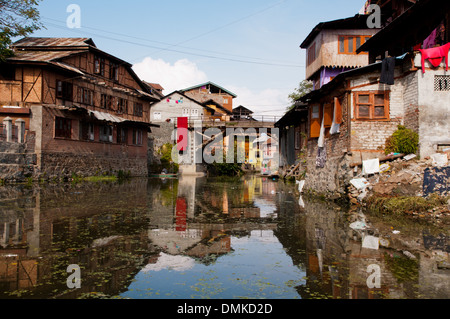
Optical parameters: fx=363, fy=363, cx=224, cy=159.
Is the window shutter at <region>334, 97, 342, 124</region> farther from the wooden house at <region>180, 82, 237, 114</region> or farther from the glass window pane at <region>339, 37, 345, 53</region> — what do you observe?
the wooden house at <region>180, 82, 237, 114</region>

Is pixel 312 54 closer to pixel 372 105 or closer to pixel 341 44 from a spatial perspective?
pixel 341 44

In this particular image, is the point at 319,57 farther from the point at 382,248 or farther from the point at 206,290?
the point at 206,290

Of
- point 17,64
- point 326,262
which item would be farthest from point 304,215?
point 17,64

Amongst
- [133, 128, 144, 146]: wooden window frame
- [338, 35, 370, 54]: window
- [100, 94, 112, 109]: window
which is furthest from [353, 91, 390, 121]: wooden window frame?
[133, 128, 144, 146]: wooden window frame

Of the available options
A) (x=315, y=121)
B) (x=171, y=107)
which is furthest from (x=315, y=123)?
(x=171, y=107)

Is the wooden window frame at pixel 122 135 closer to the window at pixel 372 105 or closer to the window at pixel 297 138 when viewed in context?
the window at pixel 297 138

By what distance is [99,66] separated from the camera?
30.7 metres

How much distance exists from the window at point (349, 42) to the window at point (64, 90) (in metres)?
20.3

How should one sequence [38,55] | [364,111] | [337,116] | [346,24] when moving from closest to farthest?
[364,111] < [337,116] < [38,55] < [346,24]

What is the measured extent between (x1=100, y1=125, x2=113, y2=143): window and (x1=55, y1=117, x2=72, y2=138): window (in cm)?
414

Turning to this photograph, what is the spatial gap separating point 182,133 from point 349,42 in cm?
2463

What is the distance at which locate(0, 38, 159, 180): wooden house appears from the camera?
80.3 ft

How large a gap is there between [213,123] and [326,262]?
127 feet

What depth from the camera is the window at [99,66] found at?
30.2 meters
